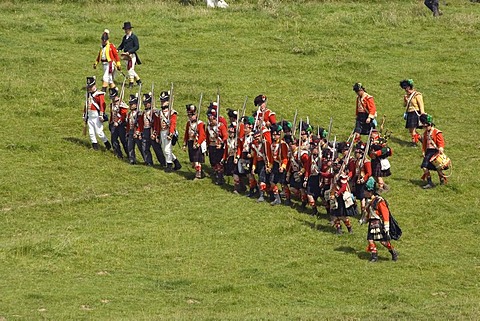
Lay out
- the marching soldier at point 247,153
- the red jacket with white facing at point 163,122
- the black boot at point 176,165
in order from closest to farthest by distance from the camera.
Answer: the marching soldier at point 247,153
the red jacket with white facing at point 163,122
the black boot at point 176,165

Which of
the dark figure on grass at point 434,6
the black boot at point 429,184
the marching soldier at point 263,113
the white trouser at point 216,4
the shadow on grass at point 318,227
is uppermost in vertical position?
the dark figure on grass at point 434,6

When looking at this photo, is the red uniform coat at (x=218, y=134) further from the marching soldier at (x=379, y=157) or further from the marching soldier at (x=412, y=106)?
the marching soldier at (x=412, y=106)

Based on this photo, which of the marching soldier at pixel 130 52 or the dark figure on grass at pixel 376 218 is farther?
the marching soldier at pixel 130 52

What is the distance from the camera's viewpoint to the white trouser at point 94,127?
32.6 m

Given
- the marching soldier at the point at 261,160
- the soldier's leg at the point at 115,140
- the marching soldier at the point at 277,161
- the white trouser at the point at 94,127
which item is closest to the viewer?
the marching soldier at the point at 277,161

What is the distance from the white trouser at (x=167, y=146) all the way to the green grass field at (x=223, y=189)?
1.79ft

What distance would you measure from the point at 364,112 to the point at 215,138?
5.27 metres

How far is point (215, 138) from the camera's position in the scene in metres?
30.5

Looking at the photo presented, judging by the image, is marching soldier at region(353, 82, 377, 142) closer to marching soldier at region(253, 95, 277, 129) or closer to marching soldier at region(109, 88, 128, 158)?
marching soldier at region(253, 95, 277, 129)

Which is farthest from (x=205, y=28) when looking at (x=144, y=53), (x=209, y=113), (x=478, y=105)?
(x=209, y=113)

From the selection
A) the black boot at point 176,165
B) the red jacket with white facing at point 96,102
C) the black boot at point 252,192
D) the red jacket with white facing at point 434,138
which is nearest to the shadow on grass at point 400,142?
the red jacket with white facing at point 434,138

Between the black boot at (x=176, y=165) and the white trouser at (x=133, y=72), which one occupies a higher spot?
the white trouser at (x=133, y=72)

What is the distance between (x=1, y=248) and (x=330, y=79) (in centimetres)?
1968

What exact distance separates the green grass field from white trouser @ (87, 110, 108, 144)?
0.50m
